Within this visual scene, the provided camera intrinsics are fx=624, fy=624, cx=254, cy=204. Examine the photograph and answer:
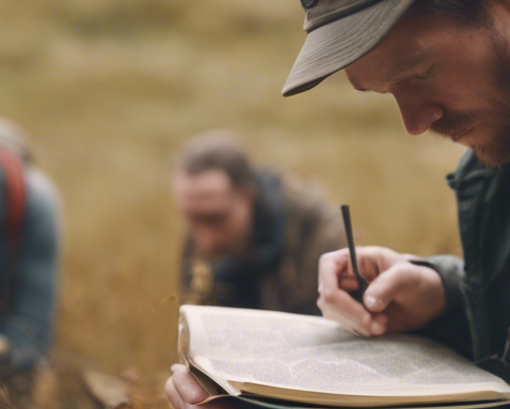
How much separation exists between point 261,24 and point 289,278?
4.25 meters

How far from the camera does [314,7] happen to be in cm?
81

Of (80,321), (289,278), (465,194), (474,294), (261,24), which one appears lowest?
(80,321)

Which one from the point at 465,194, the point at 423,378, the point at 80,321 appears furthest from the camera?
the point at 80,321

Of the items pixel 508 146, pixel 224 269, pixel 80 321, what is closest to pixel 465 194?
pixel 508 146

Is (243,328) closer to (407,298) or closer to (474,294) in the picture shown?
(407,298)

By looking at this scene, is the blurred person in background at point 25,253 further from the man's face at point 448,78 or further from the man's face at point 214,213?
the man's face at point 448,78

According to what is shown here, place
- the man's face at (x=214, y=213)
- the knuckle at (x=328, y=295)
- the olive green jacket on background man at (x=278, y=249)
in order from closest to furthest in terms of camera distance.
→ the knuckle at (x=328, y=295) < the olive green jacket on background man at (x=278, y=249) < the man's face at (x=214, y=213)

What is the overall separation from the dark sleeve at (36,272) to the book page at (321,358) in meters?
1.30

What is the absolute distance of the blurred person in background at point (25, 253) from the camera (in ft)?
6.38

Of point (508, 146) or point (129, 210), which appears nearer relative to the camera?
point (508, 146)

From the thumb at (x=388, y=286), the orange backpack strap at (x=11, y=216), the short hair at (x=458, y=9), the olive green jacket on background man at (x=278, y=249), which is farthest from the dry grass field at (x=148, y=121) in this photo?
the short hair at (x=458, y=9)

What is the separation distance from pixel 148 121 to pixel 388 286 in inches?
204

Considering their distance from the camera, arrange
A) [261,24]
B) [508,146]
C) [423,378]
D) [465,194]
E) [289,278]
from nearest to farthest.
Answer: [423,378] < [508,146] < [465,194] < [289,278] < [261,24]

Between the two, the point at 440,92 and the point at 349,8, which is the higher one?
the point at 349,8
